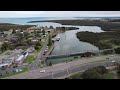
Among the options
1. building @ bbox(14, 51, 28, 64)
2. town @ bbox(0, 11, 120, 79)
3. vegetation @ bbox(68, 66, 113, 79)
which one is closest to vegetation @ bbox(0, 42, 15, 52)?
town @ bbox(0, 11, 120, 79)

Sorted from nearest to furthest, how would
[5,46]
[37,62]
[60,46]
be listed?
[5,46], [37,62], [60,46]

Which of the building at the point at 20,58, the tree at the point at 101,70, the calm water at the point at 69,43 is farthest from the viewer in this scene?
the calm water at the point at 69,43

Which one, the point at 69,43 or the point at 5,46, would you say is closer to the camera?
the point at 5,46

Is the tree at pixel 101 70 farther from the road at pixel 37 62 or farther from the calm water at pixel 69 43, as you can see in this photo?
the road at pixel 37 62

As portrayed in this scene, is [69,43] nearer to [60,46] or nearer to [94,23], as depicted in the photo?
[60,46]

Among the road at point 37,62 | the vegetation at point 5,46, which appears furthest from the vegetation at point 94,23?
the vegetation at point 5,46

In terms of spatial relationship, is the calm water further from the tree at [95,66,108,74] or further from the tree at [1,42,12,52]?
the tree at [1,42,12,52]

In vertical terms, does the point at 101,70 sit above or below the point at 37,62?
below

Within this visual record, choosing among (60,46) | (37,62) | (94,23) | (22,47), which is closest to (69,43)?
(60,46)
